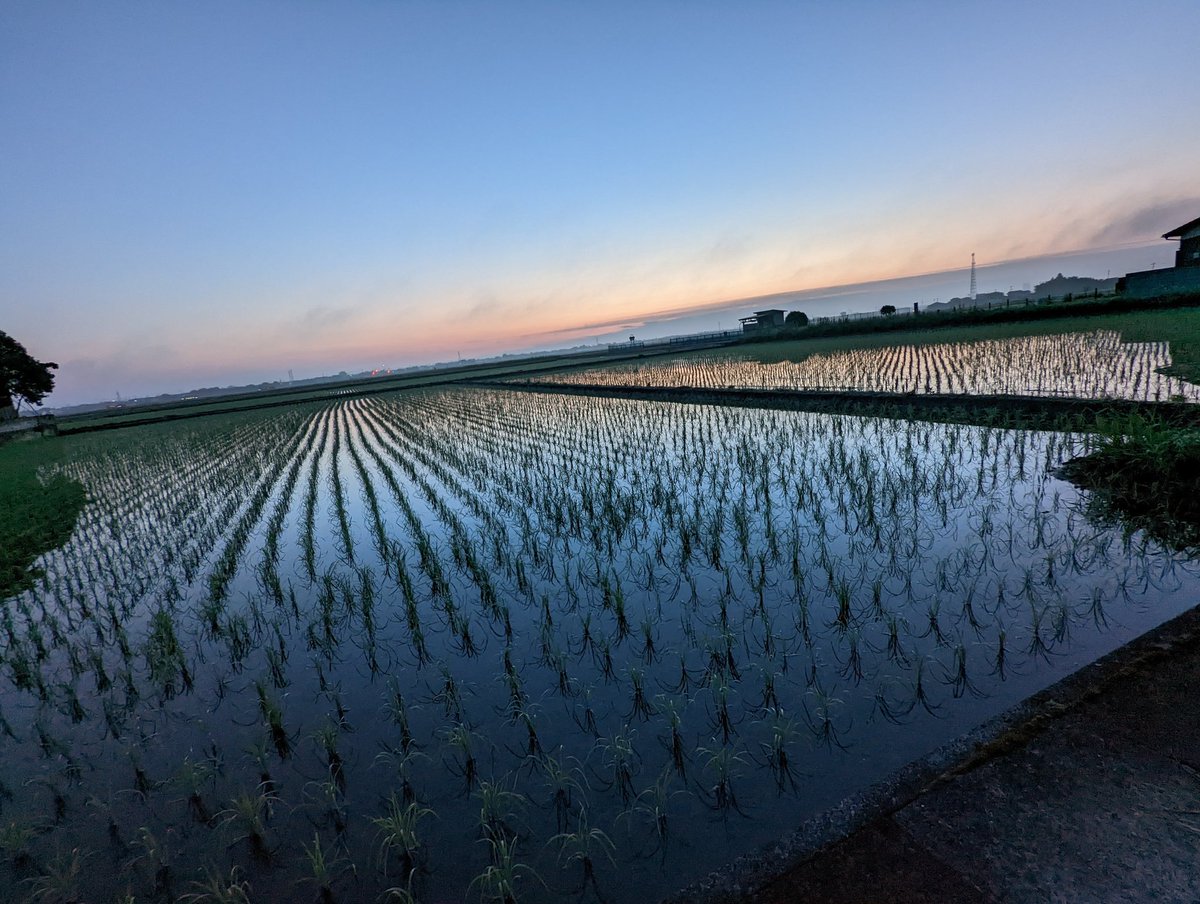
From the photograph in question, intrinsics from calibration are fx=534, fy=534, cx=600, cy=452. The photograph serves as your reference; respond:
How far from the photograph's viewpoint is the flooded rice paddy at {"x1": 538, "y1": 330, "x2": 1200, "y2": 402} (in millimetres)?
10812

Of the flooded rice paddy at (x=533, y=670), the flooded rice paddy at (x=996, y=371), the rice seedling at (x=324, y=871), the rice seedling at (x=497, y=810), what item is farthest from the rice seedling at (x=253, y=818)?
the flooded rice paddy at (x=996, y=371)

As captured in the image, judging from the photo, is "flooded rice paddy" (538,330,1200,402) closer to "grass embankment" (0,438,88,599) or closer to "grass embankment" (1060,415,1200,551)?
"grass embankment" (1060,415,1200,551)

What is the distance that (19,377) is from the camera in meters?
34.5

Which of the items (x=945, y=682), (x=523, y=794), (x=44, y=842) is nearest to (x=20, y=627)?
(x=44, y=842)

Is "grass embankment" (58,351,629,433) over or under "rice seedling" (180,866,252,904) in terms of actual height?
over

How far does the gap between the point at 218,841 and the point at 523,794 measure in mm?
1433

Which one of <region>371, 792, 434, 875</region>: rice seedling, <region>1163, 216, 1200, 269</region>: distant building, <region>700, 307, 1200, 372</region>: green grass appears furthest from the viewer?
<region>1163, 216, 1200, 269</region>: distant building

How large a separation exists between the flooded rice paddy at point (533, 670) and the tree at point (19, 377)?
130ft

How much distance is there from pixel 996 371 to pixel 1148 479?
32.9ft

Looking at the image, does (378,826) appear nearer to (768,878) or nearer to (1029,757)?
(768,878)

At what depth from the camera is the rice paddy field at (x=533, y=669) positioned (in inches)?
94.5

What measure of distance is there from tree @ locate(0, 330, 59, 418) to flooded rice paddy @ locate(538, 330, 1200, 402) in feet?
131

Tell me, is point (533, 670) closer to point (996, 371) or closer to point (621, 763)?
point (621, 763)

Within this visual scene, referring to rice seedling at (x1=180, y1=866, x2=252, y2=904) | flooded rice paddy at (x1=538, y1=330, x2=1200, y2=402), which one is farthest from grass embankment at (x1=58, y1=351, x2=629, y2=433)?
rice seedling at (x1=180, y1=866, x2=252, y2=904)
